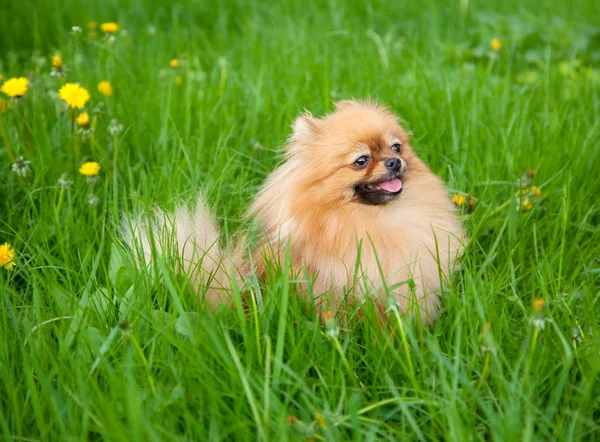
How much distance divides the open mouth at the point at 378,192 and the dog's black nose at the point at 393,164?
58mm

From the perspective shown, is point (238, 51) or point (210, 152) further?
point (238, 51)

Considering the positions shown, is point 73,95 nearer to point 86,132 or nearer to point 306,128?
point 86,132

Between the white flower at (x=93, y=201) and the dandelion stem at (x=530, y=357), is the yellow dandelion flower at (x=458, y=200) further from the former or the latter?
the white flower at (x=93, y=201)

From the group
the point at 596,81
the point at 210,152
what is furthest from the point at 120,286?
the point at 596,81

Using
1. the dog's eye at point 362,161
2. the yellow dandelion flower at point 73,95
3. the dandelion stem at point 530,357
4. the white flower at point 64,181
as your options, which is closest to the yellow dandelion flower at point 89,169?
the white flower at point 64,181

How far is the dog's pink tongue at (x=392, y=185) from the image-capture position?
2467 millimetres

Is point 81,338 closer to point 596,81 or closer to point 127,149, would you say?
point 127,149

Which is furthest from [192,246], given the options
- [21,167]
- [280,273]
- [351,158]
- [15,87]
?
[15,87]

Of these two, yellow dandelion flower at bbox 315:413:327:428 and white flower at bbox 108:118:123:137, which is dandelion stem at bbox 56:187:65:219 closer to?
white flower at bbox 108:118:123:137

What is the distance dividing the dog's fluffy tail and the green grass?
9cm

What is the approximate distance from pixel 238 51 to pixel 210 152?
1890mm

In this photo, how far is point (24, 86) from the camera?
300 cm

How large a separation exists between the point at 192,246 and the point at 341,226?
0.55m

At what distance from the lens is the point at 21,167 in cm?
294
